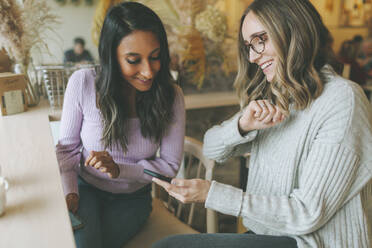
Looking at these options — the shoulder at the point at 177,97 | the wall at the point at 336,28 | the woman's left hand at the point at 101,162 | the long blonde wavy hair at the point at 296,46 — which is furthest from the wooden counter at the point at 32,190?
the wall at the point at 336,28

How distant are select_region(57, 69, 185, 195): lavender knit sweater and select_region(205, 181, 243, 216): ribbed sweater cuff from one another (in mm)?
407

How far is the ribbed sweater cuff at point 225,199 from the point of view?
0.92m

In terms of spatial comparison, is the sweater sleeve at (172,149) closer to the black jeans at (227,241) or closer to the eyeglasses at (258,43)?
the black jeans at (227,241)

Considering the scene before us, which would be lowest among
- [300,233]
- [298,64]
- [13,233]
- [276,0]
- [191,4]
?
[300,233]

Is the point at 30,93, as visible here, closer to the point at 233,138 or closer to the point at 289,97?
the point at 233,138

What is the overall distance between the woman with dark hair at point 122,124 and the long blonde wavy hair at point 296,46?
1.46ft

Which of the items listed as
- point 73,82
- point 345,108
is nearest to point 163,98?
point 73,82

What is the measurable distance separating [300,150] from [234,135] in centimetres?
23

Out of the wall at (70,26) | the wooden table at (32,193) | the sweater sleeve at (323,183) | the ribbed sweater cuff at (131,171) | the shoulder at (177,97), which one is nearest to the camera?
the wooden table at (32,193)

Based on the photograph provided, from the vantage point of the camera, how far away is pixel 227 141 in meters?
1.13

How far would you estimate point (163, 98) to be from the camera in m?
1.34

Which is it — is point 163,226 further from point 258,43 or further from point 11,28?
point 11,28

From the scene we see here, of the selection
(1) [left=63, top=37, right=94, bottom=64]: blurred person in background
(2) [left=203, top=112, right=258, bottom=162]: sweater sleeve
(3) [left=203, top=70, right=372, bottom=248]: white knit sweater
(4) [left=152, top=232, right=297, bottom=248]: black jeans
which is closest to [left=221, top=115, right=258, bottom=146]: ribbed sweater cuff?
(2) [left=203, top=112, right=258, bottom=162]: sweater sleeve

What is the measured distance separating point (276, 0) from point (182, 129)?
64cm
